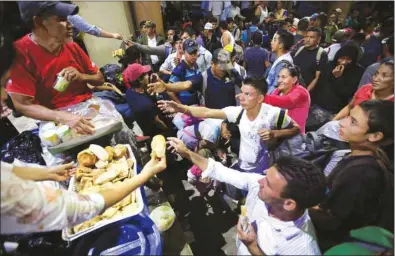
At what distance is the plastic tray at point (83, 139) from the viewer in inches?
86.8

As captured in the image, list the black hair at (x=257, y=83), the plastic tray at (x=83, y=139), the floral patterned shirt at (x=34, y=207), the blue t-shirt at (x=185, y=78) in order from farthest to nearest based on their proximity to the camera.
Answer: the blue t-shirt at (x=185, y=78)
the black hair at (x=257, y=83)
the plastic tray at (x=83, y=139)
the floral patterned shirt at (x=34, y=207)

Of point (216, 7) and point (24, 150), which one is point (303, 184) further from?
point (216, 7)

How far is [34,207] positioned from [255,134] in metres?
2.04

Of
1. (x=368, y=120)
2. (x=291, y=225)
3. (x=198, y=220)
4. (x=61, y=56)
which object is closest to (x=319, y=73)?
(x=368, y=120)

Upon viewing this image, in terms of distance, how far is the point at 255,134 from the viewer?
264cm

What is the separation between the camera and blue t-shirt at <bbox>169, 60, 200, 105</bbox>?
3.80 m

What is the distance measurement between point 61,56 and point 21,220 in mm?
1608

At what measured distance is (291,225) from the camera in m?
1.61

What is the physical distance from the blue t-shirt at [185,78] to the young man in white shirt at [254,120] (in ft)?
3.29

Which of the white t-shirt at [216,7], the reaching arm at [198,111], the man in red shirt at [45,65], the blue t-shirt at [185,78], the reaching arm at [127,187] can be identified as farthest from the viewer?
the white t-shirt at [216,7]

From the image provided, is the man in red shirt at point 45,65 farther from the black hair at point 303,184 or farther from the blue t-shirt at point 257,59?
the blue t-shirt at point 257,59

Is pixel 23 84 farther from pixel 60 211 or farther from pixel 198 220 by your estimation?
pixel 198 220

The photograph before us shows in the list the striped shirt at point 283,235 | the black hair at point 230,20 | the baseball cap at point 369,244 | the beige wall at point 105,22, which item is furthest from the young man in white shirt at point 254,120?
the black hair at point 230,20

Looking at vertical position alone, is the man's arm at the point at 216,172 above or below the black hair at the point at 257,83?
below
